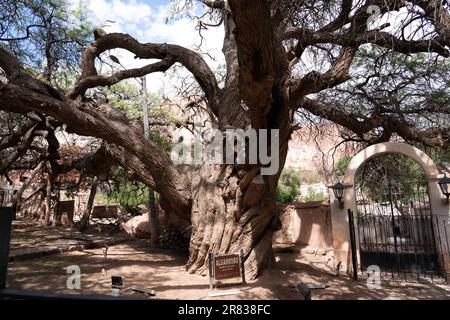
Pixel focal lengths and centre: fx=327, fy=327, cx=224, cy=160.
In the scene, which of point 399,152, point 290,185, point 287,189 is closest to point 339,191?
point 399,152

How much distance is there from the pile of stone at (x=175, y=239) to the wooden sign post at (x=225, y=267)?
204 inches

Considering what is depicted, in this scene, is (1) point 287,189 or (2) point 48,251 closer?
(2) point 48,251

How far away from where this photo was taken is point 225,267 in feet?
19.2

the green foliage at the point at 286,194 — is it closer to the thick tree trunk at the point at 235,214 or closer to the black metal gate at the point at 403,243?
the black metal gate at the point at 403,243

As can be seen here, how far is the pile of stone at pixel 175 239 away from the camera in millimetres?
11172

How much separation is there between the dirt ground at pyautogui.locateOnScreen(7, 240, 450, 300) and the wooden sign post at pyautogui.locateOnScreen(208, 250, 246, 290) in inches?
8.6

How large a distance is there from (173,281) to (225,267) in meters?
1.22

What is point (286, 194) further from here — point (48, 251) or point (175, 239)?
point (48, 251)

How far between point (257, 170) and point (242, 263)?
73.9 inches

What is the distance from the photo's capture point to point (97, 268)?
7.38m

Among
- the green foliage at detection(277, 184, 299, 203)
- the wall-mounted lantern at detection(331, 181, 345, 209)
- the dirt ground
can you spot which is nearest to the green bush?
the green foliage at detection(277, 184, 299, 203)

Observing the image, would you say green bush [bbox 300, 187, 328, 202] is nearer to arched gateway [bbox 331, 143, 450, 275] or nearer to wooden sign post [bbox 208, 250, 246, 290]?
arched gateway [bbox 331, 143, 450, 275]
